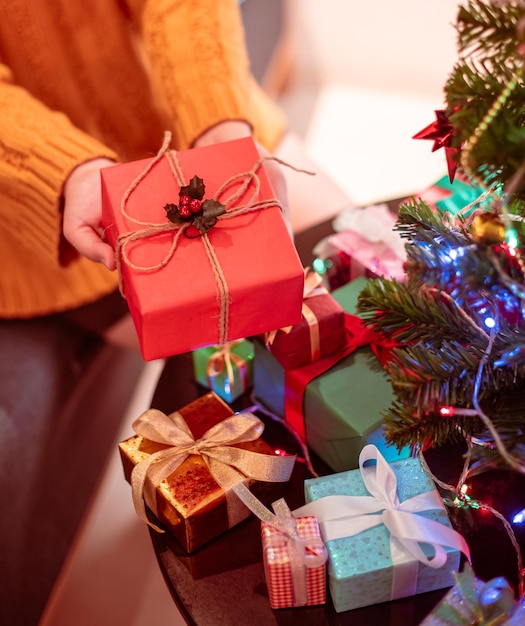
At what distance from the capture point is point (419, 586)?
82 centimetres

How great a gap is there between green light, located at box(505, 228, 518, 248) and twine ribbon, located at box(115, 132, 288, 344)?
0.32 meters

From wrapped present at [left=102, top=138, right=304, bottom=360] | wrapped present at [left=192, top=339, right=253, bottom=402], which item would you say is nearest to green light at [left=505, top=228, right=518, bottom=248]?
wrapped present at [left=102, top=138, right=304, bottom=360]

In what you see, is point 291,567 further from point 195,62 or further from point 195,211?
point 195,62

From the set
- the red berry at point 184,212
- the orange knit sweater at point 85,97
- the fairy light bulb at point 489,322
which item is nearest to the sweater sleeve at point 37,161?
the orange knit sweater at point 85,97

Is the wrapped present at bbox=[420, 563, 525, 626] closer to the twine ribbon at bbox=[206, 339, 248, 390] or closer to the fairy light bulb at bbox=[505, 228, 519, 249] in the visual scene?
the fairy light bulb at bbox=[505, 228, 519, 249]

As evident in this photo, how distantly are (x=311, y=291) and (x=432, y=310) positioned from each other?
0.26 meters

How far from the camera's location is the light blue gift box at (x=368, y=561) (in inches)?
30.6

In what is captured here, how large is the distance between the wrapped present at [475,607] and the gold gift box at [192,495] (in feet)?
0.91

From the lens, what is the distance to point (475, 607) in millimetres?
741

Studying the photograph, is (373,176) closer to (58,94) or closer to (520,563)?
(58,94)

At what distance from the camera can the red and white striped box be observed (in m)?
0.78

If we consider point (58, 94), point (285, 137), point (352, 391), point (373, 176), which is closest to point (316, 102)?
point (373, 176)

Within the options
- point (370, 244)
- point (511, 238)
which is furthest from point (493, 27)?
point (370, 244)

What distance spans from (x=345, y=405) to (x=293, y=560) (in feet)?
0.74
